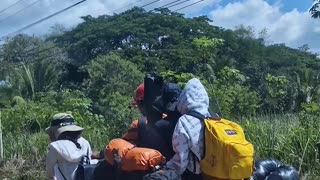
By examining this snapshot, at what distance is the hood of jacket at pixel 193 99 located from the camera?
4316mm

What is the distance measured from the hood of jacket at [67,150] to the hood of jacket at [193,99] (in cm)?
108

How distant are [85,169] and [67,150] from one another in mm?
220

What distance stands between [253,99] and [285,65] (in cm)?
3071

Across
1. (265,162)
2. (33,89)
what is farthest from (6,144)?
(33,89)

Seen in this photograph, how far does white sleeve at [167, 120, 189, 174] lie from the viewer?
4.16 m

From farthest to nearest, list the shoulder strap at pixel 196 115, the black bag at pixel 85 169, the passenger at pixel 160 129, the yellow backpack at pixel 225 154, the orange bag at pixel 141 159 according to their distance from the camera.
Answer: the black bag at pixel 85 169 → the passenger at pixel 160 129 → the shoulder strap at pixel 196 115 → the orange bag at pixel 141 159 → the yellow backpack at pixel 225 154

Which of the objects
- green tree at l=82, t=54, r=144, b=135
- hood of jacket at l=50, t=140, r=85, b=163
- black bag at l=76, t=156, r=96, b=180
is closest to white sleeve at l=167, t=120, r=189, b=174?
black bag at l=76, t=156, r=96, b=180

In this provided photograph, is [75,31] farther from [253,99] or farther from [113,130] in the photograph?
[113,130]

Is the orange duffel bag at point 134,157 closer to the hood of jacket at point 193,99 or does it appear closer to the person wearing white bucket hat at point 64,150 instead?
the hood of jacket at point 193,99

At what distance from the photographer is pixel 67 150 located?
491cm

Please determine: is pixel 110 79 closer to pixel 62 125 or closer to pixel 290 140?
pixel 290 140

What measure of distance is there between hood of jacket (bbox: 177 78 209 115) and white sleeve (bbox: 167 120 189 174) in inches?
8.0

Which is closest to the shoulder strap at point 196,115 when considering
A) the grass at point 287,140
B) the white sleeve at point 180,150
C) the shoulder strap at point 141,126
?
the white sleeve at point 180,150

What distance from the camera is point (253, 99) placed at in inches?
687
